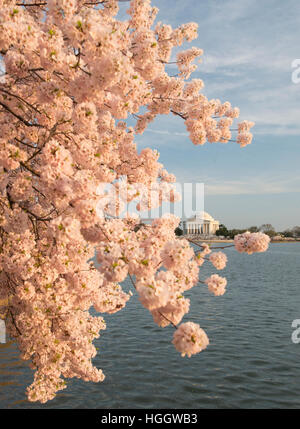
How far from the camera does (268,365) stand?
16.2 m

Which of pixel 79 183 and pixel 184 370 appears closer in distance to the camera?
pixel 79 183

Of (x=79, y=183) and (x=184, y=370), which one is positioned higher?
(x=79, y=183)

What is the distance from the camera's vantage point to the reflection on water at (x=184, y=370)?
1278 centimetres

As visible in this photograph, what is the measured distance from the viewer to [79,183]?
4.56 metres

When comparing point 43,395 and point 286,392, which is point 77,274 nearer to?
point 43,395

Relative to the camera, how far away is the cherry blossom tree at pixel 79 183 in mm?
4535

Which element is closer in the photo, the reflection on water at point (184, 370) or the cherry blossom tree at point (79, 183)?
the cherry blossom tree at point (79, 183)

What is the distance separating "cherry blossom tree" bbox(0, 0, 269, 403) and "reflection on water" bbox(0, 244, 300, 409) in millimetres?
4920

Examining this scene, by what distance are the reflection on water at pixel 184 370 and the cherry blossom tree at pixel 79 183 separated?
16.1 ft

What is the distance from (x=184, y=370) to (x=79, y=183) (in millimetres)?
13076

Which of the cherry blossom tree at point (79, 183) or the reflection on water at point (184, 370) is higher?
the cherry blossom tree at point (79, 183)

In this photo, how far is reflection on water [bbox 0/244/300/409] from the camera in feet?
41.9

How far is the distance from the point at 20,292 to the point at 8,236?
107cm
